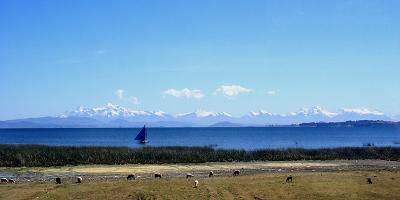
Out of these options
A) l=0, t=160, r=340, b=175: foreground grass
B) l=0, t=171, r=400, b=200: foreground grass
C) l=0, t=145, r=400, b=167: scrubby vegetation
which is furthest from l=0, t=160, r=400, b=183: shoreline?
Result: l=0, t=171, r=400, b=200: foreground grass

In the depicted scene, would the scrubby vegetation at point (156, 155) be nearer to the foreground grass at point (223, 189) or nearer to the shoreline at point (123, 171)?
the shoreline at point (123, 171)

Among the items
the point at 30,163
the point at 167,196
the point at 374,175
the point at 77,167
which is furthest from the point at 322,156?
the point at 167,196

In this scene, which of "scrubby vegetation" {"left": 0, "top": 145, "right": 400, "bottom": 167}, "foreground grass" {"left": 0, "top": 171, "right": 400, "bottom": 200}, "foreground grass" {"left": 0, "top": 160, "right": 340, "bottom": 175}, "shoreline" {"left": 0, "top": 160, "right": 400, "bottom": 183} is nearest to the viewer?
"foreground grass" {"left": 0, "top": 171, "right": 400, "bottom": 200}

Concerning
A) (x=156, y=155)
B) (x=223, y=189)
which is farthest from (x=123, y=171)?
(x=223, y=189)

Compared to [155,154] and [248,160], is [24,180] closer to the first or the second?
[155,154]

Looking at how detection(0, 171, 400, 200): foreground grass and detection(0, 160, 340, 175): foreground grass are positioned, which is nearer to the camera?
detection(0, 171, 400, 200): foreground grass

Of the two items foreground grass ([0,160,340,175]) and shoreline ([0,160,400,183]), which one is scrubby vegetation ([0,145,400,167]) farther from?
shoreline ([0,160,400,183])

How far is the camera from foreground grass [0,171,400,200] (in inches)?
1519

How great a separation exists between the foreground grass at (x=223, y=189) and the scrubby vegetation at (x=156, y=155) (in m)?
25.1

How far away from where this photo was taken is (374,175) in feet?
167

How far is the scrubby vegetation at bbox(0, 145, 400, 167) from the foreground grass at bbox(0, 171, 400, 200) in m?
25.1

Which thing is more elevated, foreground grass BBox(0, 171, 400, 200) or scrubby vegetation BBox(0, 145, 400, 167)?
scrubby vegetation BBox(0, 145, 400, 167)

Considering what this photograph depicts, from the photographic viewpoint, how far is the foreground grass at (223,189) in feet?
127

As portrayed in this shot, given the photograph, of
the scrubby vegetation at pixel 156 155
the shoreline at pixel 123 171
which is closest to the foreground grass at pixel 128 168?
the shoreline at pixel 123 171
